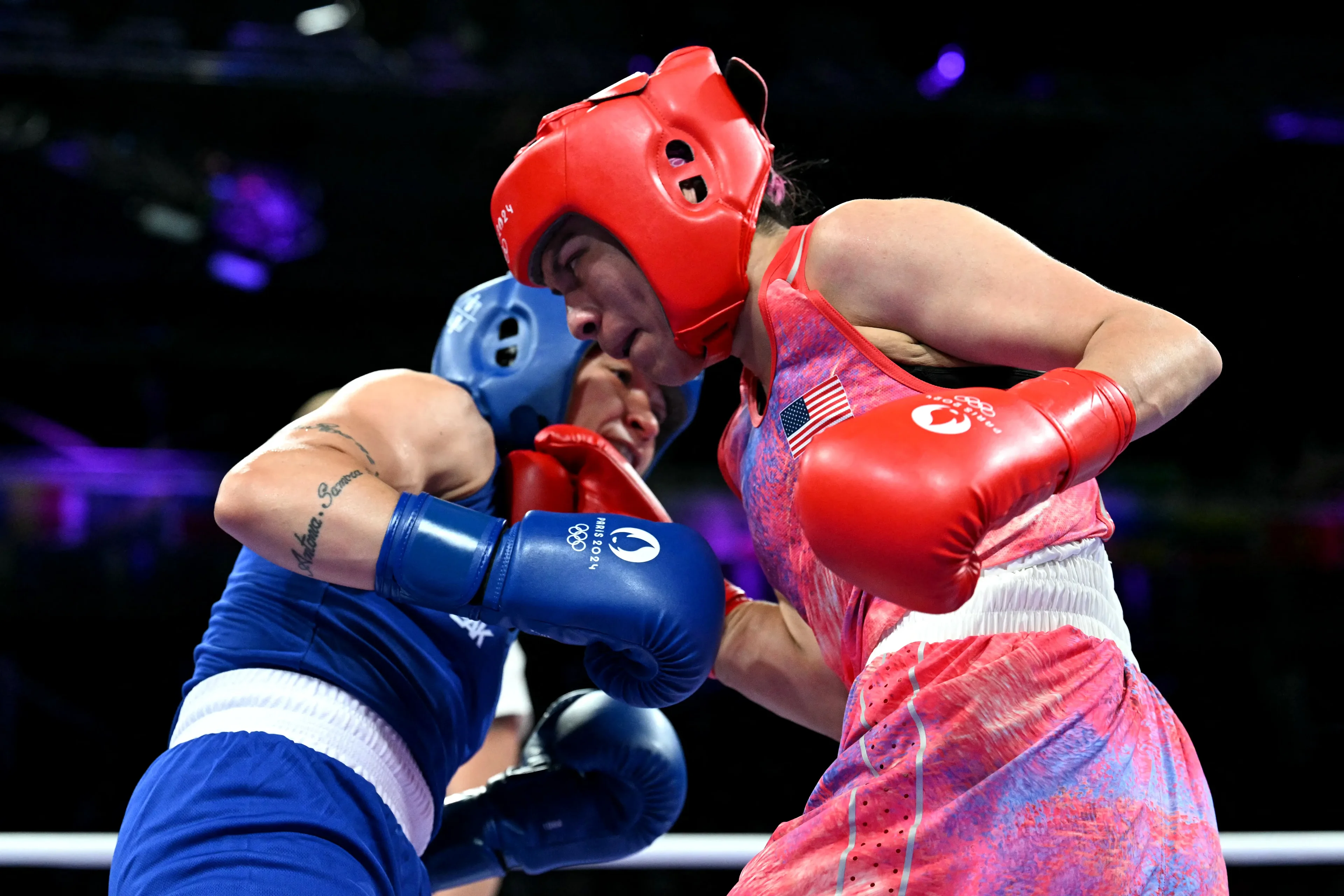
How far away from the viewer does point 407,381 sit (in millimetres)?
1882

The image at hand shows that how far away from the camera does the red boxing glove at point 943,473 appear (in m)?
1.09

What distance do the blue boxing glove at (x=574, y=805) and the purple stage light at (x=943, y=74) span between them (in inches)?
165

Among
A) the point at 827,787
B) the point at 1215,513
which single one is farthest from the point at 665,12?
the point at 1215,513

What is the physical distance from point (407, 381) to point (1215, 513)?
719 centimetres

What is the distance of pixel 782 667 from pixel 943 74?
4.29 m

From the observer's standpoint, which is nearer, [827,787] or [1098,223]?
[827,787]

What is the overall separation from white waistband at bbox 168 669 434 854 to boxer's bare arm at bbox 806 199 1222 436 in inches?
39.3

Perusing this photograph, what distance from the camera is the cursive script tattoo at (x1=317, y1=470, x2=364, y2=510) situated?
1536mm

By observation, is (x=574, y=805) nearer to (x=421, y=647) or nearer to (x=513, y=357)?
(x=421, y=647)

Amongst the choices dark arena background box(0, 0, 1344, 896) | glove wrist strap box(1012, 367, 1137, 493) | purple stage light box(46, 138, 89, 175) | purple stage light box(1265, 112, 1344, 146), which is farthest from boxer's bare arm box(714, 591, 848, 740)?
purple stage light box(46, 138, 89, 175)

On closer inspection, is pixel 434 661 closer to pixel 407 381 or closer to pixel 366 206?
pixel 407 381

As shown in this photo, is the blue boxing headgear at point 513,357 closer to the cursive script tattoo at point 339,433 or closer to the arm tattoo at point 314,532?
the cursive script tattoo at point 339,433

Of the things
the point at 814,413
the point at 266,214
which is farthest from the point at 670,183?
the point at 266,214

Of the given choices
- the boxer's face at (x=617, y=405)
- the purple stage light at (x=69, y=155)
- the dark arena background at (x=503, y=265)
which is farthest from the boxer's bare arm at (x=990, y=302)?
the purple stage light at (x=69, y=155)
